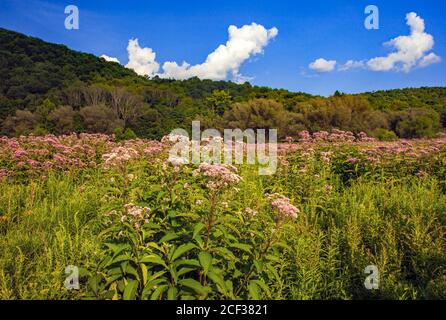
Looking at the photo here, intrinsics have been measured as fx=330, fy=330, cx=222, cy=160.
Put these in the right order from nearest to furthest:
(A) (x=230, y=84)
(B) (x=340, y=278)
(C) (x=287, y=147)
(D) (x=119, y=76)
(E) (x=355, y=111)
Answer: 1. (B) (x=340, y=278)
2. (C) (x=287, y=147)
3. (E) (x=355, y=111)
4. (D) (x=119, y=76)
5. (A) (x=230, y=84)

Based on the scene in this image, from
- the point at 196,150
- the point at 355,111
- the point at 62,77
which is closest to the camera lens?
the point at 196,150

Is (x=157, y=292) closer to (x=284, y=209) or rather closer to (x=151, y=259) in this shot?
(x=151, y=259)

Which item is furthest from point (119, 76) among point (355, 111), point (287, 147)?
point (287, 147)

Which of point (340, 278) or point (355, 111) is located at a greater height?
point (355, 111)

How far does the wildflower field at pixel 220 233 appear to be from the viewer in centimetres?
270

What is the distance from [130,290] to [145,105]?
170ft

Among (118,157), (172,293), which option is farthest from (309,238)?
(118,157)

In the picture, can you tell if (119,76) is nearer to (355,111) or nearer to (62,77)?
(62,77)

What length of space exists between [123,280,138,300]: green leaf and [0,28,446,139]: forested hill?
55.3ft

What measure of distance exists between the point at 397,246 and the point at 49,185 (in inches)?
221

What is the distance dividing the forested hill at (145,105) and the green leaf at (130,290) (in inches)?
664

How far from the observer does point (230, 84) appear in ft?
262

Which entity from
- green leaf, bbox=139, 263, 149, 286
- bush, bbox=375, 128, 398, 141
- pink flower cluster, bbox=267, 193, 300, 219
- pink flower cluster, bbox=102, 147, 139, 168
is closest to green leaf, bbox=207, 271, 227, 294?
green leaf, bbox=139, 263, 149, 286
